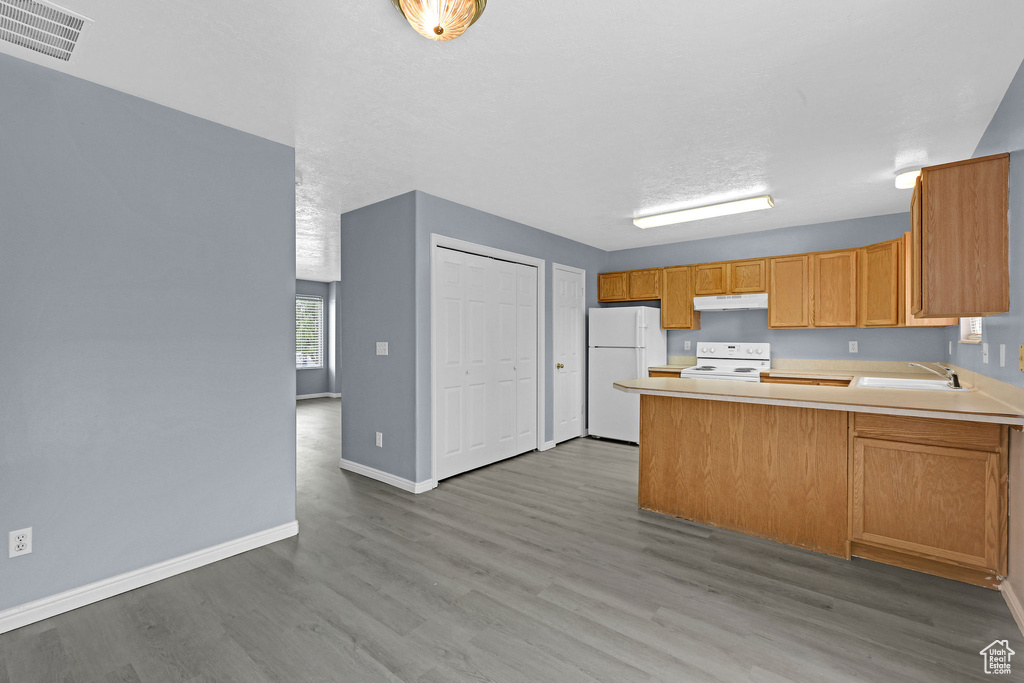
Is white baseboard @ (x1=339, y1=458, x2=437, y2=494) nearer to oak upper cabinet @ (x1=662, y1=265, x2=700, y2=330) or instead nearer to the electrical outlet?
the electrical outlet

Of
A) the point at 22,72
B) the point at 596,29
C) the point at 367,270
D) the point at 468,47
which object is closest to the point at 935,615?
the point at 596,29

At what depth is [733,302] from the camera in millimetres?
5121

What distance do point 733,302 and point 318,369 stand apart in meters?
8.19

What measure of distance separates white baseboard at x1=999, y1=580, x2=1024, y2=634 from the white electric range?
275 cm

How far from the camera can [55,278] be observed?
7.10 feet

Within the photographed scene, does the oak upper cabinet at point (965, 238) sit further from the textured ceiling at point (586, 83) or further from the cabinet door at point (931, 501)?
the cabinet door at point (931, 501)

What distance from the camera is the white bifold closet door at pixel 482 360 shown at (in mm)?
4027

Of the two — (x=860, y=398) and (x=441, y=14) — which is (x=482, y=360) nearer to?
(x=860, y=398)

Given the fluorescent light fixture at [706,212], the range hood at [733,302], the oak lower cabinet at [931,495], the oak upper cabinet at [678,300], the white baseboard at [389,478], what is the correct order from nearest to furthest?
the oak lower cabinet at [931,495] → the white baseboard at [389,478] → the fluorescent light fixture at [706,212] → the range hood at [733,302] → the oak upper cabinet at [678,300]

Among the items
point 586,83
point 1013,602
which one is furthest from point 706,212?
point 1013,602

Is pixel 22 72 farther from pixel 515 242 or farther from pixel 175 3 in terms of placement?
pixel 515 242

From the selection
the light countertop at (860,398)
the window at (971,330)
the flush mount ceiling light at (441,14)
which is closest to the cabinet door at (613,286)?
the light countertop at (860,398)

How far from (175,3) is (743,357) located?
558cm

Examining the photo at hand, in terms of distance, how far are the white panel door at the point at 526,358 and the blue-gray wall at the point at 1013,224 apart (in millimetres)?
3457
